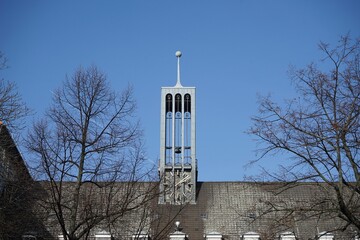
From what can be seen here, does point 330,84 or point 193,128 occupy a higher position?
point 193,128

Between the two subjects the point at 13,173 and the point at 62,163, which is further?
the point at 13,173

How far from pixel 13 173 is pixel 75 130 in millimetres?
4483

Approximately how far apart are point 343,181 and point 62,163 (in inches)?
380

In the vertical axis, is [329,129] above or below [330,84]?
below

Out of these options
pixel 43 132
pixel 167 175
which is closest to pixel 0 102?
pixel 43 132

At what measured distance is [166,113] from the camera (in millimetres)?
42344

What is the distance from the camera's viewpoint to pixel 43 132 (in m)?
21.2

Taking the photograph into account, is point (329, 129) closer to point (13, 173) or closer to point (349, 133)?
point (349, 133)

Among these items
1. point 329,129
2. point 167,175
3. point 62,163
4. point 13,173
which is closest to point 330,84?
point 329,129

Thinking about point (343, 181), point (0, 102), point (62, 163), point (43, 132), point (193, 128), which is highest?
point (193, 128)

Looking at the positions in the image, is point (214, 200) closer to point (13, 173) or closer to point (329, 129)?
point (13, 173)

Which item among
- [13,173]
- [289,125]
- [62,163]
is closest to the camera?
[289,125]

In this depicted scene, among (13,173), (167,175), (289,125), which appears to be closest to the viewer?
(289,125)

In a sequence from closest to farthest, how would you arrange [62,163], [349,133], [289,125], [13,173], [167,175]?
[349,133] < [289,125] < [62,163] < [13,173] < [167,175]
